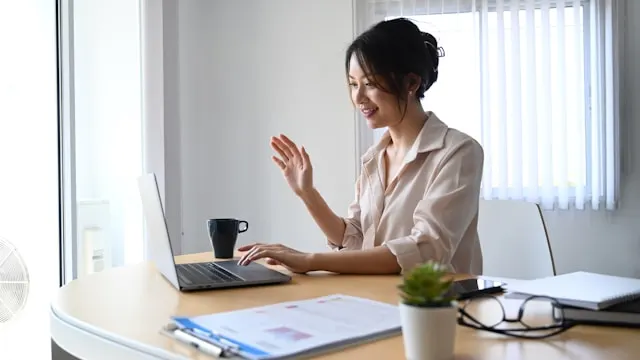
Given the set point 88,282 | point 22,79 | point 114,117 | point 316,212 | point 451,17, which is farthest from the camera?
point 114,117

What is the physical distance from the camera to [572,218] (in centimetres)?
260

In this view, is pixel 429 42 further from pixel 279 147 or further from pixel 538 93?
pixel 538 93

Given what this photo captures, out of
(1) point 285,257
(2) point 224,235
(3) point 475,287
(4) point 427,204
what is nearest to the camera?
(3) point 475,287

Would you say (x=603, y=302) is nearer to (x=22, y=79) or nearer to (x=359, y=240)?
(x=359, y=240)

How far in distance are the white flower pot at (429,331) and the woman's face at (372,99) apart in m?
1.01

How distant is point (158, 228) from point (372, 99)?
25.9 inches

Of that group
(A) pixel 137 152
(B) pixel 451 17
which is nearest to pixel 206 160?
(A) pixel 137 152

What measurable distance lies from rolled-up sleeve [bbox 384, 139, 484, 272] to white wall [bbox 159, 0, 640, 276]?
143cm

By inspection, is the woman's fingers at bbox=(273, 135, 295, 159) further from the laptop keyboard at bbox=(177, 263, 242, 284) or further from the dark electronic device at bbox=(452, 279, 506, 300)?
the dark electronic device at bbox=(452, 279, 506, 300)

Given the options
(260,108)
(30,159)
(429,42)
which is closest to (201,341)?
(429,42)

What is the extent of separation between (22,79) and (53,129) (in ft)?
0.75

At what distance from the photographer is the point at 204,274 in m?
1.21

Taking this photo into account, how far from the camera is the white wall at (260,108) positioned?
9.50 ft

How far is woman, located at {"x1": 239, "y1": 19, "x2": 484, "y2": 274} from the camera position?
1.28 meters
